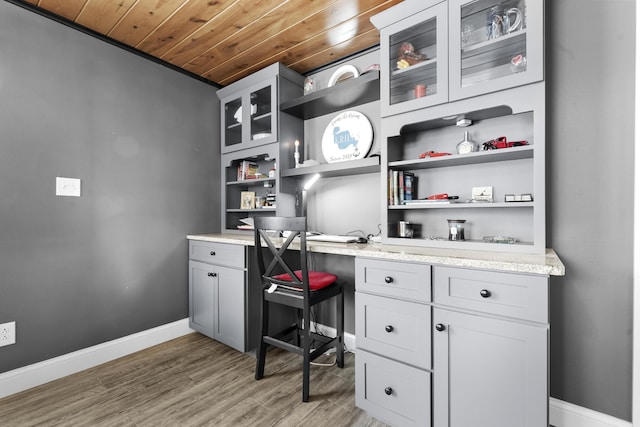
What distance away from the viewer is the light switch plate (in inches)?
80.5

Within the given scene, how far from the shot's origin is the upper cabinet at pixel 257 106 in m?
2.53

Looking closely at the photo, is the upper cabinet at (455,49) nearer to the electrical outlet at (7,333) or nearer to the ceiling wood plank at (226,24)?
the ceiling wood plank at (226,24)

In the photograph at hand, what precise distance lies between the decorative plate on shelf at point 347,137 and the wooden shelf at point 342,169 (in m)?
0.13

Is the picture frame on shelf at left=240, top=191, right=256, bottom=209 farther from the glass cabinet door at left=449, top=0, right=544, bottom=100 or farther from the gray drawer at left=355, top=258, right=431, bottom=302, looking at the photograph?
the glass cabinet door at left=449, top=0, right=544, bottom=100

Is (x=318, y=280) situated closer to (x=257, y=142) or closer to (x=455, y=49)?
(x=257, y=142)

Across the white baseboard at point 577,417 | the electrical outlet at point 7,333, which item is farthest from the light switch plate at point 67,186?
the white baseboard at point 577,417

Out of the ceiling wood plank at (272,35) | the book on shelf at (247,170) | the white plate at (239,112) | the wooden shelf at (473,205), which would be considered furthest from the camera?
the book on shelf at (247,170)

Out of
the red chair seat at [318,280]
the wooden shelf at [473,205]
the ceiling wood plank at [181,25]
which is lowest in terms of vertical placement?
the red chair seat at [318,280]

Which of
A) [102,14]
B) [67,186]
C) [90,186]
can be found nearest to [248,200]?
[90,186]

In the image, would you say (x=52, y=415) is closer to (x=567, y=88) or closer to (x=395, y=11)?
(x=395, y=11)

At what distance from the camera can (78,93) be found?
2.14 metres

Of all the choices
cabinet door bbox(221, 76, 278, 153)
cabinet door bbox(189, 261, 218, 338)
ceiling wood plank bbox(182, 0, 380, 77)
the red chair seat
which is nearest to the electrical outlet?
cabinet door bbox(189, 261, 218, 338)

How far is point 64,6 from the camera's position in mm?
1938

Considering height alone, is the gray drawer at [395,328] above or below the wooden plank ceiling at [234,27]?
below
